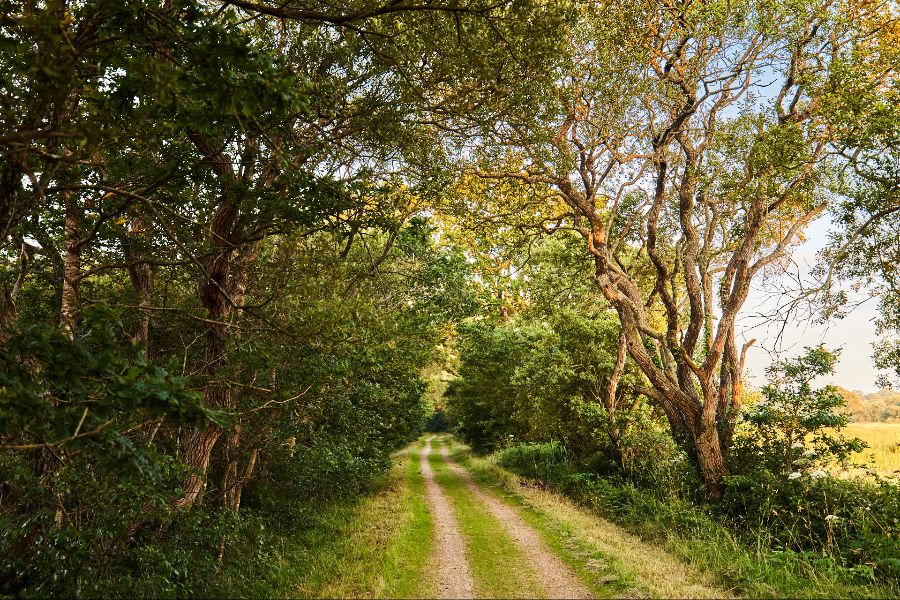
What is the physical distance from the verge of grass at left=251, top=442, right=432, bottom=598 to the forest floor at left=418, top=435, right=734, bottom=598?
0.37 m

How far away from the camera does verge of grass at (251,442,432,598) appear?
7.57m

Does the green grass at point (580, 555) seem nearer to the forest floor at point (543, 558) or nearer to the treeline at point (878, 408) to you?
the forest floor at point (543, 558)

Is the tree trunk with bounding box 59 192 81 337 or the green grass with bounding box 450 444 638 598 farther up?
the tree trunk with bounding box 59 192 81 337

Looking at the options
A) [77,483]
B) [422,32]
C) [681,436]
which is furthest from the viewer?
[681,436]

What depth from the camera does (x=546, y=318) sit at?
17609mm

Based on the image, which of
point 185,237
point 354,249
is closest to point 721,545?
point 354,249

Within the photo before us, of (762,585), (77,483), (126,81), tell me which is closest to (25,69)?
(126,81)

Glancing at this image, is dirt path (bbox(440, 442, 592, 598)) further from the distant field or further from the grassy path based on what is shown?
the distant field

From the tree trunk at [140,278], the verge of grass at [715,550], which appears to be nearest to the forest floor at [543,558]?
the verge of grass at [715,550]

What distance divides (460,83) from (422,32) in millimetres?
1279

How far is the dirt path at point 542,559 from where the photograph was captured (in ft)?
23.9

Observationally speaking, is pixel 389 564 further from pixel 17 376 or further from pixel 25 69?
pixel 25 69

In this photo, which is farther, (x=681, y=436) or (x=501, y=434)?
(x=501, y=434)

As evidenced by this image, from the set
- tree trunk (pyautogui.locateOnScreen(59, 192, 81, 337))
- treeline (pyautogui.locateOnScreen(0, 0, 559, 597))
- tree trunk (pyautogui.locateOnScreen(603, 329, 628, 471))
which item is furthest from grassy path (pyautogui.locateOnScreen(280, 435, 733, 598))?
tree trunk (pyautogui.locateOnScreen(59, 192, 81, 337))
